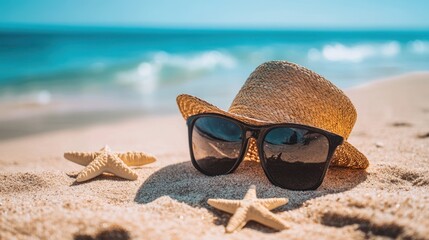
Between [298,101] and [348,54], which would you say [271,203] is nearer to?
[298,101]

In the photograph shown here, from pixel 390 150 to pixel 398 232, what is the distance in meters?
2.37

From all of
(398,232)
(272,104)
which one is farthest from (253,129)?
(398,232)

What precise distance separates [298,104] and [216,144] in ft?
2.14

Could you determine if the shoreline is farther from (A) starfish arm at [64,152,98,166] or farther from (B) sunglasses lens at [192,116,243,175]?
(B) sunglasses lens at [192,116,243,175]

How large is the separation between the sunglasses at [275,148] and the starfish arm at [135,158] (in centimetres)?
52

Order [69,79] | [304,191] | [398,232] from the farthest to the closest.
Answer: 1. [69,79]
2. [304,191]
3. [398,232]

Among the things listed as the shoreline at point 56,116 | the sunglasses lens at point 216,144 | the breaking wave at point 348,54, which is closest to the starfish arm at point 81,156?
the sunglasses lens at point 216,144

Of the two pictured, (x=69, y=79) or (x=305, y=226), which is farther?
(x=69, y=79)

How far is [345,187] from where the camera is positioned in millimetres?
3014

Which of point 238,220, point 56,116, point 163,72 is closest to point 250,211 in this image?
point 238,220

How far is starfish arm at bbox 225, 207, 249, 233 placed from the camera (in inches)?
87.4

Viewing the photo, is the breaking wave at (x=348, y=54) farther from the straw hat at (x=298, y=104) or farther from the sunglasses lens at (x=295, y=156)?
the sunglasses lens at (x=295, y=156)

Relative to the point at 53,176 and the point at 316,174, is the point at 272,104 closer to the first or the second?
the point at 316,174

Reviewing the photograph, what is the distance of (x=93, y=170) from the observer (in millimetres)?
3225
